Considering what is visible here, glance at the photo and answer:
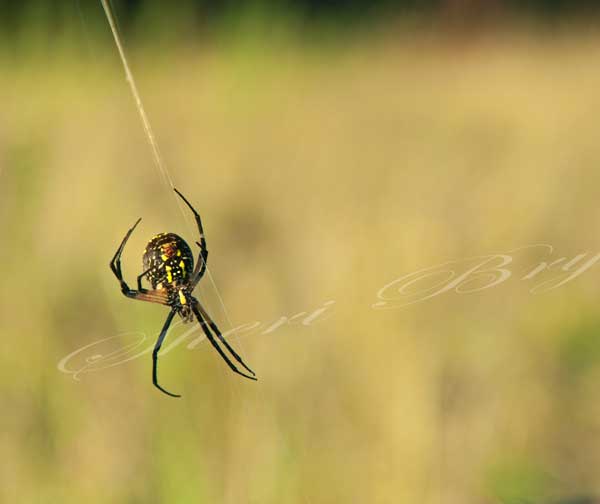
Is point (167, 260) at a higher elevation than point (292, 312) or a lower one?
higher

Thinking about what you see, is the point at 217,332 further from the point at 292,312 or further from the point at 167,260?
the point at 292,312

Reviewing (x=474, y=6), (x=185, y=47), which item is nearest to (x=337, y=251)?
(x=185, y=47)

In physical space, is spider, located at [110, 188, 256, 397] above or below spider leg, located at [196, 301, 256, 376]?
above

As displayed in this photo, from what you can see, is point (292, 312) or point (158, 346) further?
point (292, 312)

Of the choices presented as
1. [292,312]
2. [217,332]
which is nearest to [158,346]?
[217,332]

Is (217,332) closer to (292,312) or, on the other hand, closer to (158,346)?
(158,346)

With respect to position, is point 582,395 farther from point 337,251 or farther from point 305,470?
point 337,251
